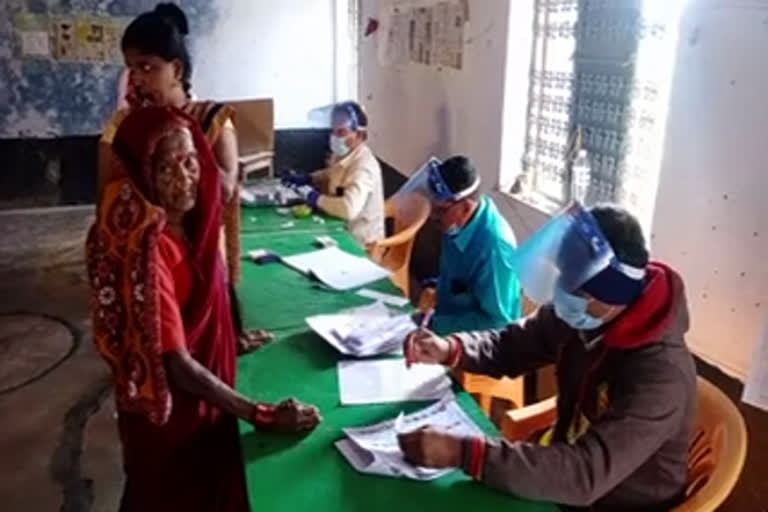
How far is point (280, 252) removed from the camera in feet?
8.80

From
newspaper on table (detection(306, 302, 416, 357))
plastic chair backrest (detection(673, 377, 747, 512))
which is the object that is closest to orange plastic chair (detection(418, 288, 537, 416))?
newspaper on table (detection(306, 302, 416, 357))

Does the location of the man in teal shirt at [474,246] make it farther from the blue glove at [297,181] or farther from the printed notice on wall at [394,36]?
the printed notice on wall at [394,36]

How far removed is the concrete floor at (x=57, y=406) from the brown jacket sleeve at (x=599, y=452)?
56 cm

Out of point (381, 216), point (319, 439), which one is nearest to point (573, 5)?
point (381, 216)

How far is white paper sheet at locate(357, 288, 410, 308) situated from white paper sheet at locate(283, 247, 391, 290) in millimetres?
63

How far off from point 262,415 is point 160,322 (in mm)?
276

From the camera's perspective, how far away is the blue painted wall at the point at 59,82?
5512mm

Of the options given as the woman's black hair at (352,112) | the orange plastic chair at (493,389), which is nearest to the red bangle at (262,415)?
the orange plastic chair at (493,389)

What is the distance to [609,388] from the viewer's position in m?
1.34

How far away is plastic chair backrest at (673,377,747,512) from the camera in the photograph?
1.30 metres

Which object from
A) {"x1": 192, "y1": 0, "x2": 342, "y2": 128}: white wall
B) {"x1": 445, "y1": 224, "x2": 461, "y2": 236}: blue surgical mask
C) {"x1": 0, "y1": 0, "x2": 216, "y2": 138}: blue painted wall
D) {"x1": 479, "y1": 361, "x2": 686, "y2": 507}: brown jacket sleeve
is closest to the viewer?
{"x1": 479, "y1": 361, "x2": 686, "y2": 507}: brown jacket sleeve

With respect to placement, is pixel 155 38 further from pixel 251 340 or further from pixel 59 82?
pixel 59 82

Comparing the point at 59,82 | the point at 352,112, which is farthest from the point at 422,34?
the point at 59,82

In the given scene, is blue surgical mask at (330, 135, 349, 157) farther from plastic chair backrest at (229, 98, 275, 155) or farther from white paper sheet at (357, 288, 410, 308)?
white paper sheet at (357, 288, 410, 308)
